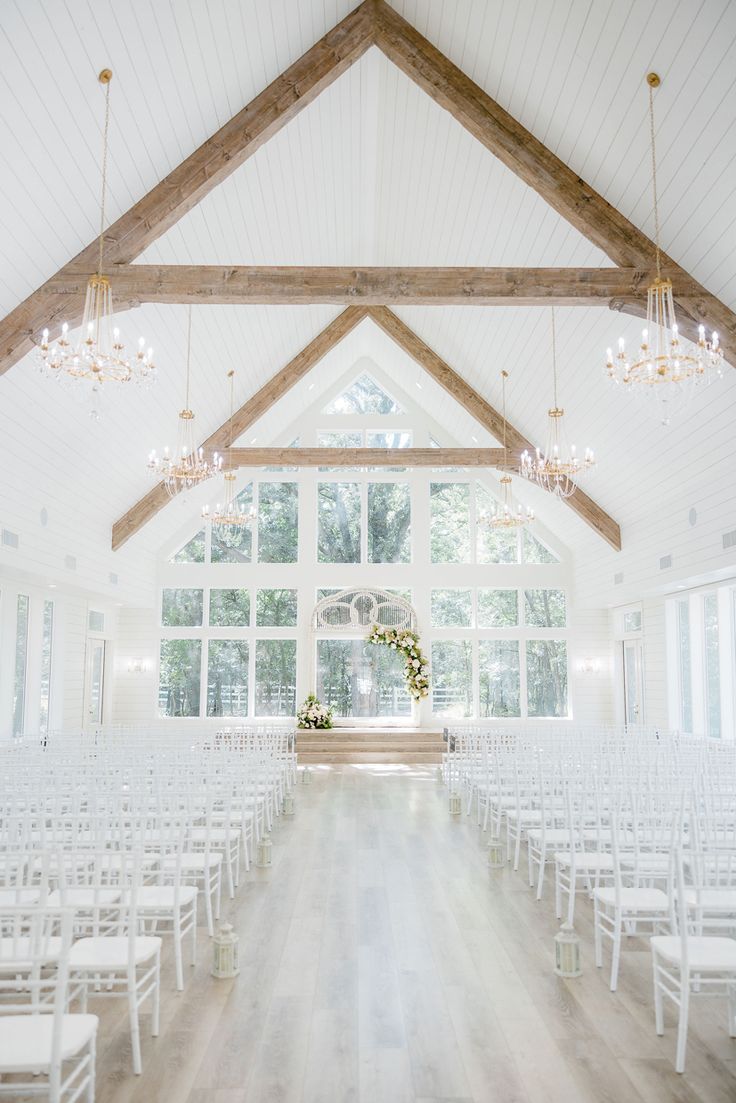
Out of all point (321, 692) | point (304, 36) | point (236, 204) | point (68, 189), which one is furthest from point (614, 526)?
point (68, 189)

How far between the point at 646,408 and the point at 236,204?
543cm

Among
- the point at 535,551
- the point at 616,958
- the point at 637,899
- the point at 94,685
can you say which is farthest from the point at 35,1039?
the point at 535,551

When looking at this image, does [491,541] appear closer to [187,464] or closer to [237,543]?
[237,543]

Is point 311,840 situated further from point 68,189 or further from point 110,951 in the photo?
point 68,189

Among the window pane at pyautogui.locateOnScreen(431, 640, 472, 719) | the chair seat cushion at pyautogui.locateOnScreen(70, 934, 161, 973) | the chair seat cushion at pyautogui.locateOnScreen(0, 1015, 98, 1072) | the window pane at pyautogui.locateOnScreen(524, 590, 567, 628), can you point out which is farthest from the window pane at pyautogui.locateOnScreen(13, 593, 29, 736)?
the window pane at pyautogui.locateOnScreen(524, 590, 567, 628)

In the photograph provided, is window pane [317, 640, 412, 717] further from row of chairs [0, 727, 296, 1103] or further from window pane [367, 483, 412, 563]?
row of chairs [0, 727, 296, 1103]

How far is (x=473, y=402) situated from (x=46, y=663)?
8084 mm

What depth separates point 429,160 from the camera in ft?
32.4

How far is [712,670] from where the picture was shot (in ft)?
38.4

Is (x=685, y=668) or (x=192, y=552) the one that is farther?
(x=192, y=552)

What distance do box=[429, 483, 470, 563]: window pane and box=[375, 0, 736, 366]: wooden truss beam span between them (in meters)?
9.55

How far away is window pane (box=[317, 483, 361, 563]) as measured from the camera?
56.5 feet

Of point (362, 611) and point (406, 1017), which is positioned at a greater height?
point (362, 611)

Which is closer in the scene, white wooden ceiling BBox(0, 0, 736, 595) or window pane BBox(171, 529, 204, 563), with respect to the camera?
white wooden ceiling BBox(0, 0, 736, 595)
